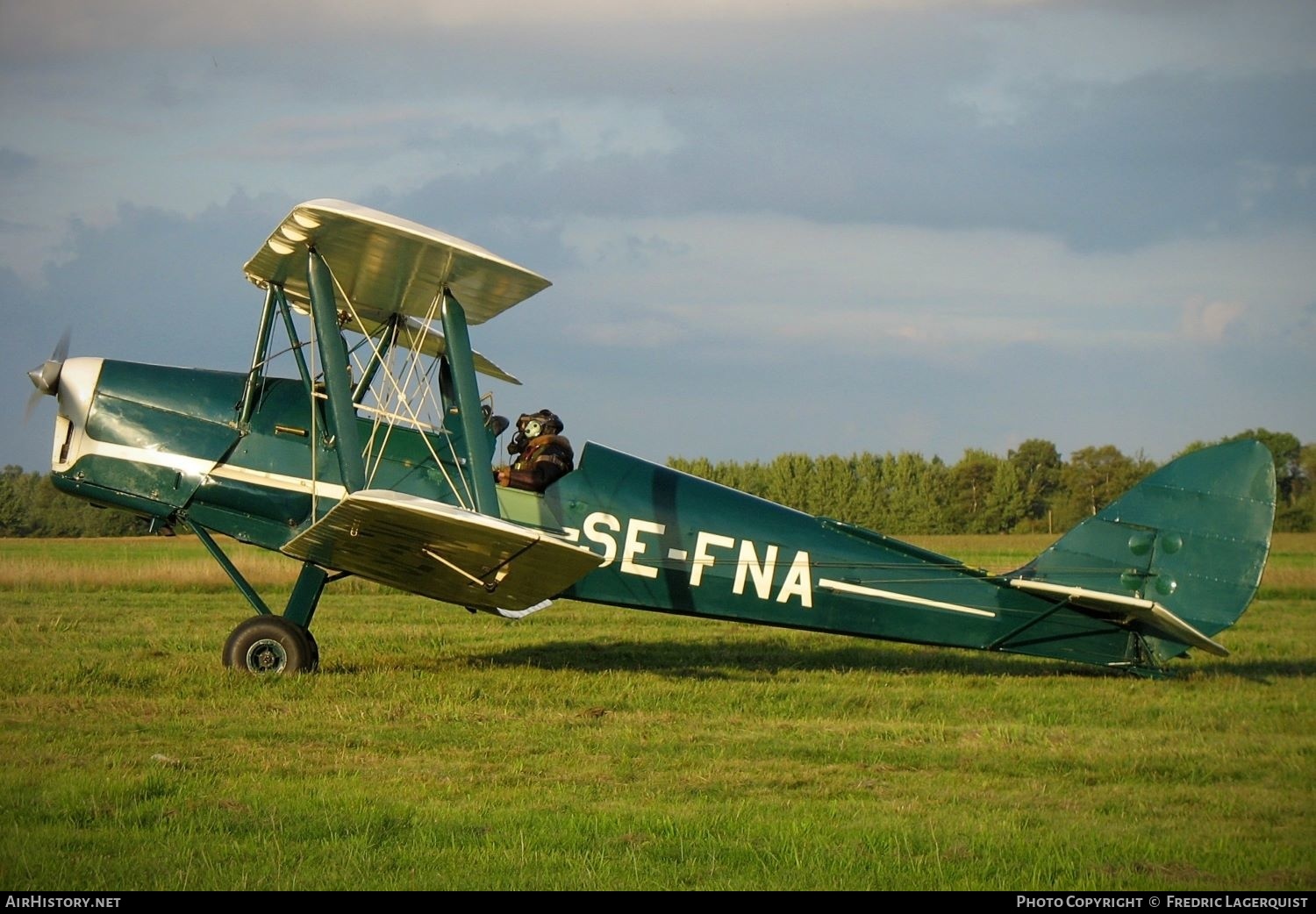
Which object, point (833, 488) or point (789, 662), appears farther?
point (833, 488)

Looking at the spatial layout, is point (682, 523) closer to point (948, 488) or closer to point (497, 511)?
point (497, 511)

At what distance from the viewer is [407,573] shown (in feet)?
27.4

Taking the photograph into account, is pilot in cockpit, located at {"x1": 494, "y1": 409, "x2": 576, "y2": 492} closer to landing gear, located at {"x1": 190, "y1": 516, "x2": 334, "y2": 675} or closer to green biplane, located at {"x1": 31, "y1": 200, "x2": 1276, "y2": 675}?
green biplane, located at {"x1": 31, "y1": 200, "x2": 1276, "y2": 675}

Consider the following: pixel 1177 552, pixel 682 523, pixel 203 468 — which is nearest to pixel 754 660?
pixel 682 523

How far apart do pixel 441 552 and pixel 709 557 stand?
2217 mm

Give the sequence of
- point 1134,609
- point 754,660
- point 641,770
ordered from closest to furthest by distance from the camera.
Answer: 1. point 641,770
2. point 1134,609
3. point 754,660

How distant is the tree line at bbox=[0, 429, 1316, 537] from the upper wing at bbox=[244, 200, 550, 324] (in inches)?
1193

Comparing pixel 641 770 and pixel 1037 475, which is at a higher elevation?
pixel 1037 475

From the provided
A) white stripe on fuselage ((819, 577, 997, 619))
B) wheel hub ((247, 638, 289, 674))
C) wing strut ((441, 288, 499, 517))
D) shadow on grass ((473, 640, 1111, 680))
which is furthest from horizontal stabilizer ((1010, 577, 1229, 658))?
wheel hub ((247, 638, 289, 674))

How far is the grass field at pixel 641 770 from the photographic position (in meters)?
4.30

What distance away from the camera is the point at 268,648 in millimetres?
8500

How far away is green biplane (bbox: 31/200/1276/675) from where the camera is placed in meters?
8.25

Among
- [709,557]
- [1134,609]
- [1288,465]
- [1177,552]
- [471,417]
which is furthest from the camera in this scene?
[1288,465]
